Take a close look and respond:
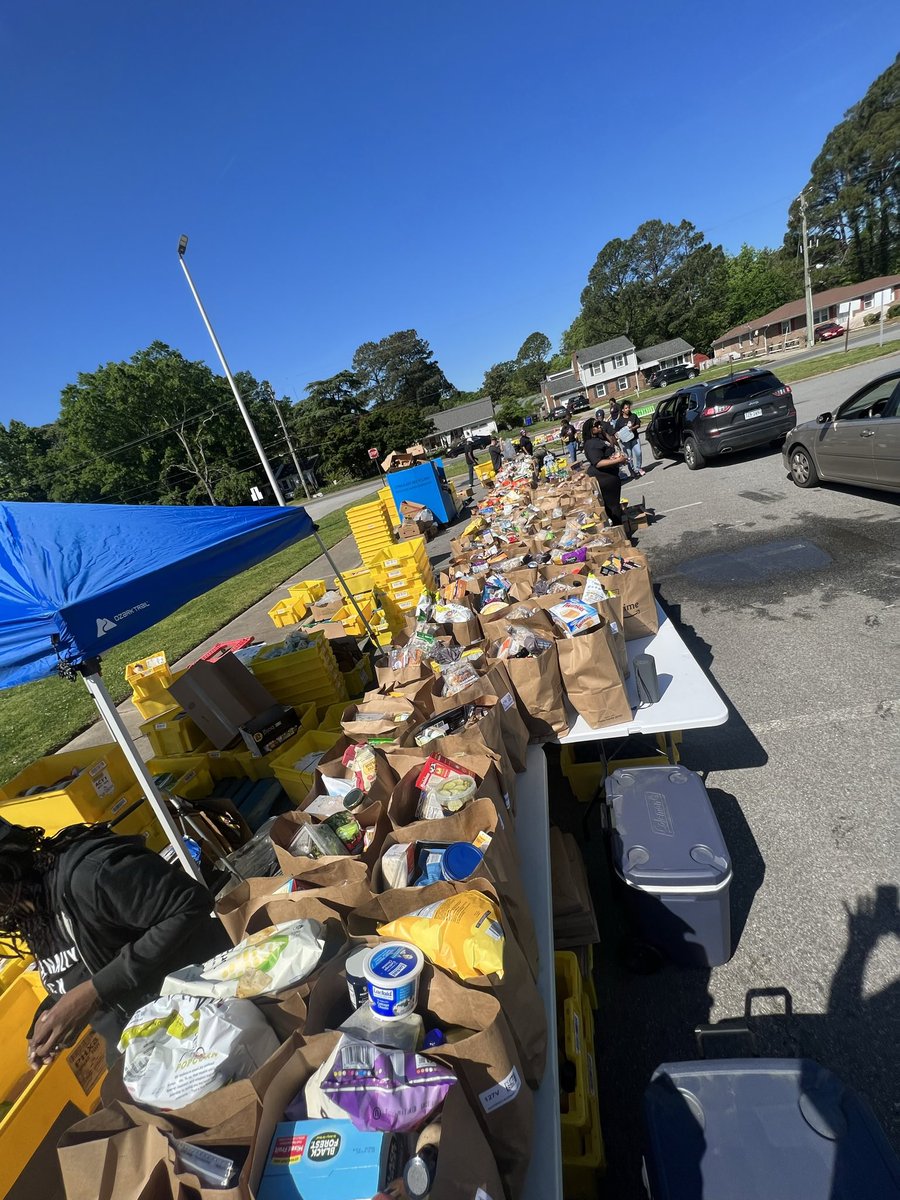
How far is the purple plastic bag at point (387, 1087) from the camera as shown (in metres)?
1.03

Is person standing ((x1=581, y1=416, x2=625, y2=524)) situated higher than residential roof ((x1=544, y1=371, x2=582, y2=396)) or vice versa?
residential roof ((x1=544, y1=371, x2=582, y2=396))

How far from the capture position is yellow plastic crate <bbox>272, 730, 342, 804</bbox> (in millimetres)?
3465

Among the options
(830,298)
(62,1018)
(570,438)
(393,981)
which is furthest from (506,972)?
(830,298)

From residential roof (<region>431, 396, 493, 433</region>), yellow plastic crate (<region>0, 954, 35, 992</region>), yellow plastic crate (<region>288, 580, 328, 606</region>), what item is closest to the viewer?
yellow plastic crate (<region>0, 954, 35, 992</region>)

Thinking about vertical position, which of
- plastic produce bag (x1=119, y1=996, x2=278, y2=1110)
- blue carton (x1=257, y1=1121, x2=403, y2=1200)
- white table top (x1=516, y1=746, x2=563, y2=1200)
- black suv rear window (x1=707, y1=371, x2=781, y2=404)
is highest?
black suv rear window (x1=707, y1=371, x2=781, y2=404)

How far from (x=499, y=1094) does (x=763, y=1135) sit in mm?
779

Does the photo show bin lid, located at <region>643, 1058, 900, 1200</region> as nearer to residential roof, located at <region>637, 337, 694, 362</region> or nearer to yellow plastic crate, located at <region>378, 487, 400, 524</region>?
yellow plastic crate, located at <region>378, 487, 400, 524</region>

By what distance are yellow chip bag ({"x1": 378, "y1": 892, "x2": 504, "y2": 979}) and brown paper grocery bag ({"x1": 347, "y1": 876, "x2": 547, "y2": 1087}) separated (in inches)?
1.0

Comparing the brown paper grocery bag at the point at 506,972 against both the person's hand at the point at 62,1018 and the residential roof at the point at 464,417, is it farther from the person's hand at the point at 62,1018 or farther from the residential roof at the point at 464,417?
the residential roof at the point at 464,417

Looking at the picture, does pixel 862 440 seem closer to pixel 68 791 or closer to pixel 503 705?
pixel 503 705

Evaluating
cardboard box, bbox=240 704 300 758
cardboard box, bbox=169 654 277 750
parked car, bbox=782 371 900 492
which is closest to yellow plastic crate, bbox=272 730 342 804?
cardboard box, bbox=240 704 300 758

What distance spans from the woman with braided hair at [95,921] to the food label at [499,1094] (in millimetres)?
1225

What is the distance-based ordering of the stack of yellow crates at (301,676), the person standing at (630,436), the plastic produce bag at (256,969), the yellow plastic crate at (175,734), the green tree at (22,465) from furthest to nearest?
the green tree at (22,465) < the person standing at (630,436) < the stack of yellow crates at (301,676) < the yellow plastic crate at (175,734) < the plastic produce bag at (256,969)

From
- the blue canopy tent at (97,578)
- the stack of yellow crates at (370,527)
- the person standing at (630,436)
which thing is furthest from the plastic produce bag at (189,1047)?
the person standing at (630,436)
